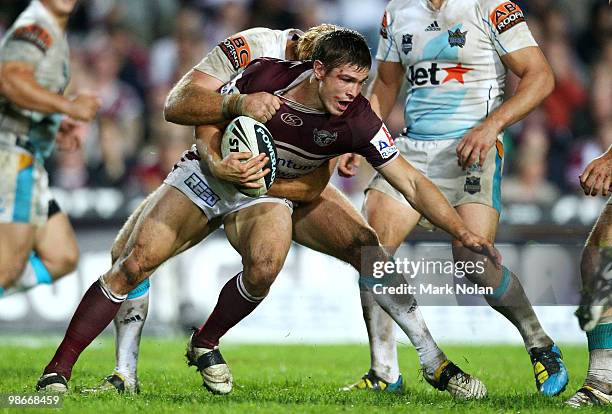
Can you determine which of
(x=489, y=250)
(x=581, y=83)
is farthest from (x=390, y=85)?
(x=581, y=83)

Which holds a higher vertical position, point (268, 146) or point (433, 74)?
point (433, 74)

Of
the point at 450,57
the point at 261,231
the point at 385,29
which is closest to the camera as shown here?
the point at 261,231

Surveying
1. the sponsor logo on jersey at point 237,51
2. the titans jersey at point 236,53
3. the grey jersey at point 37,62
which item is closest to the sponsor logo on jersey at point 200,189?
the titans jersey at point 236,53

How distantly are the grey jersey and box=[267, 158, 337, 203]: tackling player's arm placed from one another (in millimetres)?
2267

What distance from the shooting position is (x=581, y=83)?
14.1 m

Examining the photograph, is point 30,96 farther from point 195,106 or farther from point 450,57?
point 450,57

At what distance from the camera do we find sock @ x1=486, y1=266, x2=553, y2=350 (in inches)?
272

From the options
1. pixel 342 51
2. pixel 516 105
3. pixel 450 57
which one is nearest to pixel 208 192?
pixel 342 51

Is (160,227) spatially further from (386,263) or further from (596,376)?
(596,376)

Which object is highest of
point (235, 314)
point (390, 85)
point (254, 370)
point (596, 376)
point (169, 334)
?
point (390, 85)

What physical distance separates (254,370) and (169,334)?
3.32 meters

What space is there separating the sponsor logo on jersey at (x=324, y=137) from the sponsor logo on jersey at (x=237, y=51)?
0.66 m

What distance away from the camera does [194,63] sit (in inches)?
555

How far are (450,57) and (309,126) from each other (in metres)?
1.33
